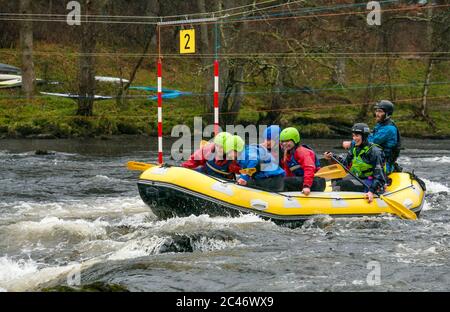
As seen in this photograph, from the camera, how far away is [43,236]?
10.4 m

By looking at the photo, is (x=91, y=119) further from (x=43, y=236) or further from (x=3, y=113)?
(x=43, y=236)

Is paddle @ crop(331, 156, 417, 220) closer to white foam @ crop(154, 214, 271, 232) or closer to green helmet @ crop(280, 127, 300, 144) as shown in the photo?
green helmet @ crop(280, 127, 300, 144)

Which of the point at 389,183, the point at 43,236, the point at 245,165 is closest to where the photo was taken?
the point at 43,236

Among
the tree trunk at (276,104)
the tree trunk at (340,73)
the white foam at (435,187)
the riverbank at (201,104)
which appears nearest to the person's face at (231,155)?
the white foam at (435,187)

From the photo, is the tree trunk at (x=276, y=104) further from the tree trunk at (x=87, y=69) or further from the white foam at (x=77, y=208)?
the white foam at (x=77, y=208)

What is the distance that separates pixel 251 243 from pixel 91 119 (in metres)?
16.6

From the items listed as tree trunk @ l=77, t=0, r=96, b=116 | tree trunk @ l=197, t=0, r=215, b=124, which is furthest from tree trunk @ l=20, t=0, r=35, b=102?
tree trunk @ l=197, t=0, r=215, b=124

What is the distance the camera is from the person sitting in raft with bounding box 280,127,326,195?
37.8 ft

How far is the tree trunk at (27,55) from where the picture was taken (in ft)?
86.9

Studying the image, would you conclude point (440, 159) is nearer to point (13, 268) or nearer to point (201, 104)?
point (201, 104)

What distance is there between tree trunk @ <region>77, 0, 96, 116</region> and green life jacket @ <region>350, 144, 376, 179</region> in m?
15.0

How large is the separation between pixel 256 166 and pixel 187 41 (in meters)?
4.72

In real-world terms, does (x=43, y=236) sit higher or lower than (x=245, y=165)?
lower
